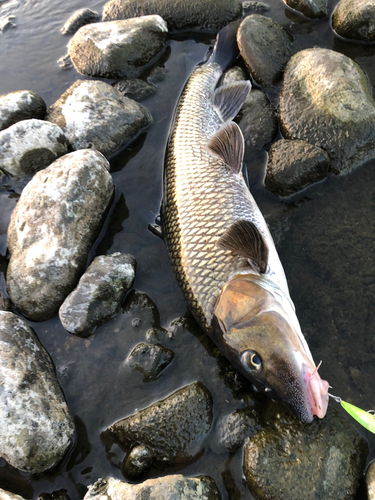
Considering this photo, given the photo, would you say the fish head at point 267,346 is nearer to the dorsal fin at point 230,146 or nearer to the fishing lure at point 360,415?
the fishing lure at point 360,415

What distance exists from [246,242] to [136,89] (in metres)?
3.68

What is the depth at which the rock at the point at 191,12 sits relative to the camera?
5930 mm

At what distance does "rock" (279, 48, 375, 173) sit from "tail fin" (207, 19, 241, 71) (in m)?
1.13

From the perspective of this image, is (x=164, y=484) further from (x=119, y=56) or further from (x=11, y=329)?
(x=119, y=56)

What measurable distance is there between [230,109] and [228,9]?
7.54 feet

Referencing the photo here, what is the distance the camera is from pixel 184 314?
3859 millimetres

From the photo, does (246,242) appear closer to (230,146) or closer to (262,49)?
(230,146)

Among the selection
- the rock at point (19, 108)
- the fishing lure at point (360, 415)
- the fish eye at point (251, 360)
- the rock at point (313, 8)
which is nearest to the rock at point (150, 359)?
the fish eye at point (251, 360)

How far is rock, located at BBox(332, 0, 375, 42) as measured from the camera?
5.00 meters

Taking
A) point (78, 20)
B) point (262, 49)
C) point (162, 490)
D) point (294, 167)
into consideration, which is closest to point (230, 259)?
point (294, 167)

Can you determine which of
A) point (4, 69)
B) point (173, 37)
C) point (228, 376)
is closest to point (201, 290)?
point (228, 376)

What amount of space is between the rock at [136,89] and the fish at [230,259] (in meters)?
0.89

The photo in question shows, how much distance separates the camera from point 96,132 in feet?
16.2

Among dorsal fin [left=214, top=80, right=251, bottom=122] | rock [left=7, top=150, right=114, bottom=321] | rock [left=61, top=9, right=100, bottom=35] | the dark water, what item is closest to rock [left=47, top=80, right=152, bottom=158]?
the dark water
